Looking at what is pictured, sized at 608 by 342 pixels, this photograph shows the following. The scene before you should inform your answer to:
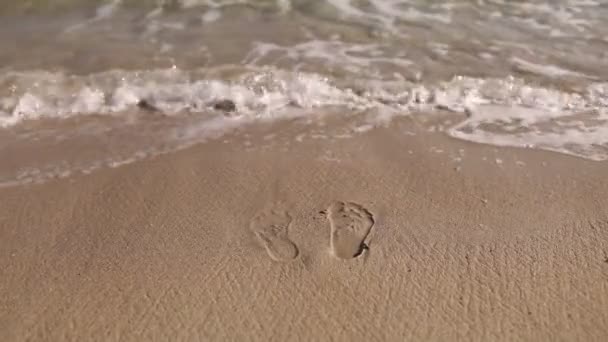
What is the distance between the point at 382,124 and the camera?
4.18 meters

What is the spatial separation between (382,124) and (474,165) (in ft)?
2.27

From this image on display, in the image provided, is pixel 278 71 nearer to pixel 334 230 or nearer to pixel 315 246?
pixel 334 230

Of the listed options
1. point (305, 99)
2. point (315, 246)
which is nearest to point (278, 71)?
point (305, 99)

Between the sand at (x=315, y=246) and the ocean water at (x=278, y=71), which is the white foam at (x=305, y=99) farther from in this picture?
the sand at (x=315, y=246)

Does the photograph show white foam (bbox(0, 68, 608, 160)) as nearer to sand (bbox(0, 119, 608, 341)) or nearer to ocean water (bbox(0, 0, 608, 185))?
ocean water (bbox(0, 0, 608, 185))

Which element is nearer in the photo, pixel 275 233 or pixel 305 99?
pixel 275 233

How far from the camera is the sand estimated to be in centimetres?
268

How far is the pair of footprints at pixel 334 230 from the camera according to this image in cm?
306

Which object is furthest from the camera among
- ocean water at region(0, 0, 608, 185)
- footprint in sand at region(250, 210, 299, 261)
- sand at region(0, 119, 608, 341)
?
ocean water at region(0, 0, 608, 185)

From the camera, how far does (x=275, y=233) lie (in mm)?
3195

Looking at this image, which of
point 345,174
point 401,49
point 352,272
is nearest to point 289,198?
point 345,174

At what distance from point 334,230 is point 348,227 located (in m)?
0.07

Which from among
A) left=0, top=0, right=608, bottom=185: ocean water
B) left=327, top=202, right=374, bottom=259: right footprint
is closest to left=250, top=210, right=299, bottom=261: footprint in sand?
left=327, top=202, right=374, bottom=259: right footprint

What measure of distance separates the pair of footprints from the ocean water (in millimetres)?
976
